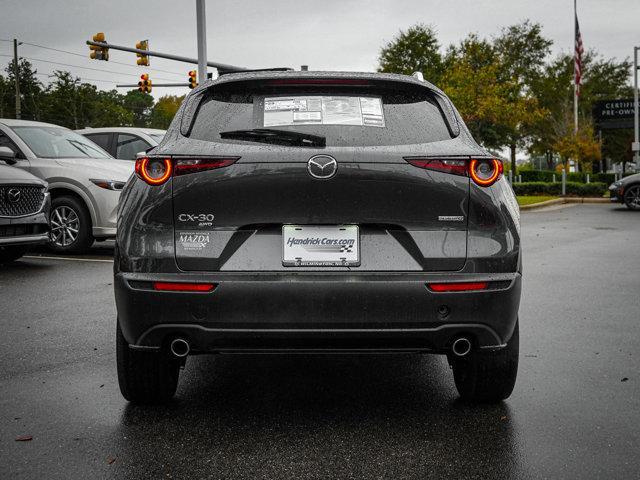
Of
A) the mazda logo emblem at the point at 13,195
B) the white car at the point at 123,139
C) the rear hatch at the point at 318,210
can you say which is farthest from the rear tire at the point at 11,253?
the rear hatch at the point at 318,210

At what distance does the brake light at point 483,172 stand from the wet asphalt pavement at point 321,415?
1.16 m

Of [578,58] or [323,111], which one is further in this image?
[578,58]

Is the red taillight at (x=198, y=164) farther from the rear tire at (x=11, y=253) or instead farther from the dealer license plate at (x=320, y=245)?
the rear tire at (x=11, y=253)

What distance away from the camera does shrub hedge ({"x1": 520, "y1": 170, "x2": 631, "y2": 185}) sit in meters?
42.9

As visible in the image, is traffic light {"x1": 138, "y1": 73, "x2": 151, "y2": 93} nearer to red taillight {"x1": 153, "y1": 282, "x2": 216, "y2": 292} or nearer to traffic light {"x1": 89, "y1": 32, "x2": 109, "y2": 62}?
traffic light {"x1": 89, "y1": 32, "x2": 109, "y2": 62}

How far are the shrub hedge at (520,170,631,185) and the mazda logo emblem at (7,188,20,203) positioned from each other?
38112mm

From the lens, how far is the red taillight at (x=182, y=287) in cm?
339

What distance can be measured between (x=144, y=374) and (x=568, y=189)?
30904 mm

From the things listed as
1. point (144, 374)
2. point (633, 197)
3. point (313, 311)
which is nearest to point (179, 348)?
point (144, 374)

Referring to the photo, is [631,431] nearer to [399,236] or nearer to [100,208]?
[399,236]

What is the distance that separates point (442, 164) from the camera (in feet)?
11.5

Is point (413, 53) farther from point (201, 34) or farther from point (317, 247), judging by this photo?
point (317, 247)

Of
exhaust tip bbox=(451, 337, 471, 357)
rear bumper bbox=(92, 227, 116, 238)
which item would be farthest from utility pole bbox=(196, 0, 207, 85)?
exhaust tip bbox=(451, 337, 471, 357)

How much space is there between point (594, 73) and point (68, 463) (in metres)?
69.4
